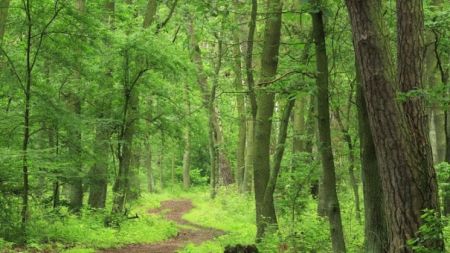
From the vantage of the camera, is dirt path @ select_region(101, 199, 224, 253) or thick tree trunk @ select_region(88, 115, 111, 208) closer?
dirt path @ select_region(101, 199, 224, 253)

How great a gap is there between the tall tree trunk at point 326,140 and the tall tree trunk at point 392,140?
172 cm

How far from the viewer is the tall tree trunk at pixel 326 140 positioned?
808 centimetres

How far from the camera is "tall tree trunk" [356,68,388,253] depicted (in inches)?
301

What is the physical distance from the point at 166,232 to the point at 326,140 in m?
8.73

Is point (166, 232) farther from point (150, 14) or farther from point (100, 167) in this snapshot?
point (150, 14)

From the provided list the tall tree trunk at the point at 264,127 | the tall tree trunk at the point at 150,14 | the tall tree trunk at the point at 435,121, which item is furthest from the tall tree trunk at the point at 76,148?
the tall tree trunk at the point at 435,121

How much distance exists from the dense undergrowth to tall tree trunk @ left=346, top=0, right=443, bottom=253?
3.26 meters

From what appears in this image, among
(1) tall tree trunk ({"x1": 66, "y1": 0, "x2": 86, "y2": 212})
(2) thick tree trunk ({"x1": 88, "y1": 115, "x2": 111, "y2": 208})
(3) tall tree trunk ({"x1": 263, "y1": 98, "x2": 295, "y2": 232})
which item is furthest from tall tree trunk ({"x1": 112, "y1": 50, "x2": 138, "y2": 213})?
(3) tall tree trunk ({"x1": 263, "y1": 98, "x2": 295, "y2": 232})

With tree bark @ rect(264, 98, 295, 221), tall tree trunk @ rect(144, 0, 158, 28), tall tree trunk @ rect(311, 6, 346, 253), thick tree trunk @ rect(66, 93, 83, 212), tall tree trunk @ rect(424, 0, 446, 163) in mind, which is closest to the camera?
tall tree trunk @ rect(311, 6, 346, 253)

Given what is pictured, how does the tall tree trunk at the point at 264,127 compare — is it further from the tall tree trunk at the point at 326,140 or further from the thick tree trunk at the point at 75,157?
the thick tree trunk at the point at 75,157

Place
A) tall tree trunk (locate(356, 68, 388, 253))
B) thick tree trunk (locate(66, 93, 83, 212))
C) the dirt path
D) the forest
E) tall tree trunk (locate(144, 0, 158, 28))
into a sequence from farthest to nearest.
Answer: tall tree trunk (locate(144, 0, 158, 28)), the dirt path, thick tree trunk (locate(66, 93, 83, 212)), tall tree trunk (locate(356, 68, 388, 253)), the forest

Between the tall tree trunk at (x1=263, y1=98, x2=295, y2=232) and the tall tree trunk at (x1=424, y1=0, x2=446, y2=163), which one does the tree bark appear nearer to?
the tall tree trunk at (x1=263, y1=98, x2=295, y2=232)

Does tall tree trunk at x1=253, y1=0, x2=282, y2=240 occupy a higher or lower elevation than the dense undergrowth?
higher

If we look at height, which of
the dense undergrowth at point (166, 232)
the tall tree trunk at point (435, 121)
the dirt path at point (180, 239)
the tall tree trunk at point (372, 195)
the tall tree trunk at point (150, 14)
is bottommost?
the dirt path at point (180, 239)
